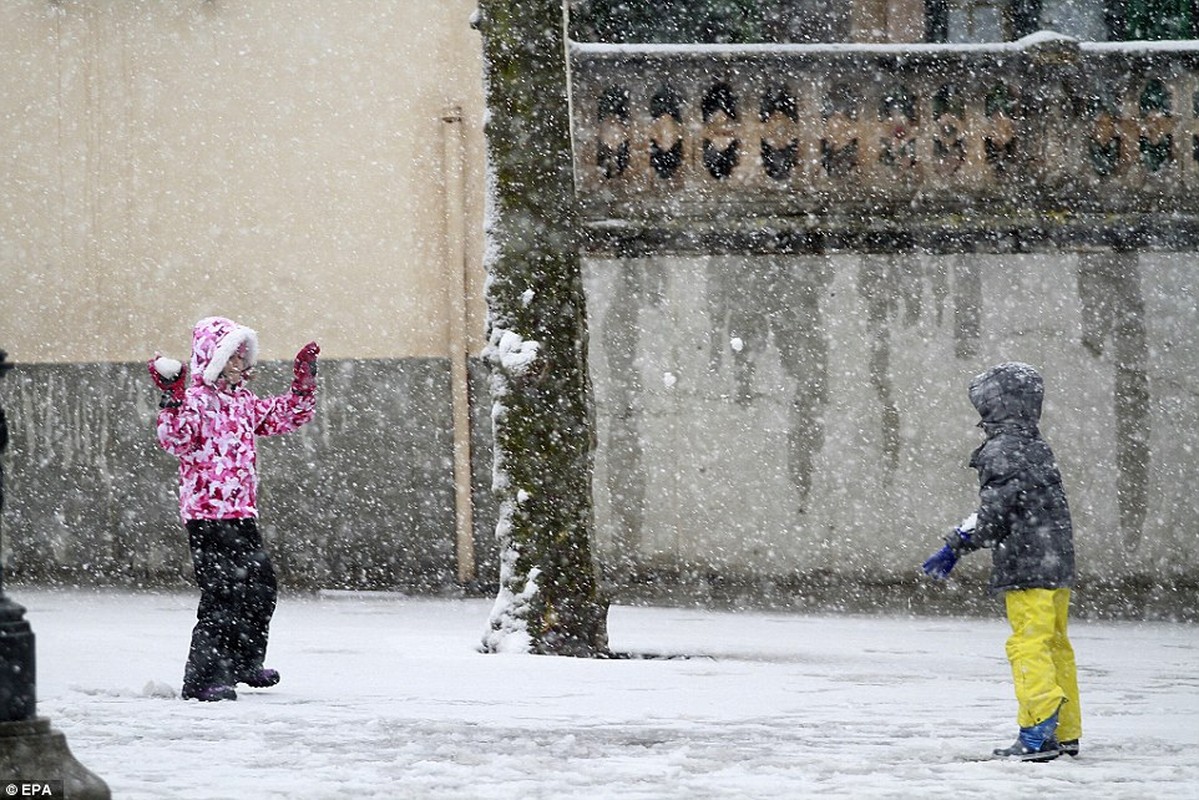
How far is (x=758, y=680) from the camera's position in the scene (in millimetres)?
8945

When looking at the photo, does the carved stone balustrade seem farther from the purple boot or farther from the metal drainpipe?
the purple boot

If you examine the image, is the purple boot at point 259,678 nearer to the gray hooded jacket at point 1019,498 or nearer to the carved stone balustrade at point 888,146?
the gray hooded jacket at point 1019,498

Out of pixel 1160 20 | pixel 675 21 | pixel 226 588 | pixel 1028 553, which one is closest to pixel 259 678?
pixel 226 588

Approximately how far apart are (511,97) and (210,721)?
4.09 metres

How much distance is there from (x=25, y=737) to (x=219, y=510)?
276 cm

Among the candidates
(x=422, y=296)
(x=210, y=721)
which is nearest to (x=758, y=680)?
(x=210, y=721)

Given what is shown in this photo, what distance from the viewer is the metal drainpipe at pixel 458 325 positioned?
46.8 feet

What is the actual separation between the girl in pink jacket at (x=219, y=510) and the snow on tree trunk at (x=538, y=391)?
6.27 feet

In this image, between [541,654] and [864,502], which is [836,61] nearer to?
[864,502]

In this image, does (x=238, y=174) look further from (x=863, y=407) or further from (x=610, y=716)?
(x=610, y=716)

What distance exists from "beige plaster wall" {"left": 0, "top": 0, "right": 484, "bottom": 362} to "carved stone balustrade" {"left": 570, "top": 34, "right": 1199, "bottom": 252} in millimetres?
1251

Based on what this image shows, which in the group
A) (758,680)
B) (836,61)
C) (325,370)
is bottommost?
(758,680)

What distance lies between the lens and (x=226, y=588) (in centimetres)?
784

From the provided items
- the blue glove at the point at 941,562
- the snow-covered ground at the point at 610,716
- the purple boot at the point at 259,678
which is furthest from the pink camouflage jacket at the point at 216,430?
the blue glove at the point at 941,562
